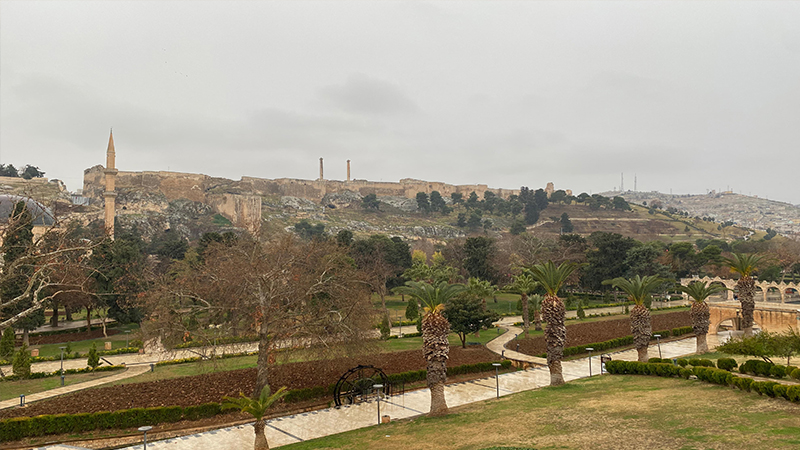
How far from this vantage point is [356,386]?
21.0 meters

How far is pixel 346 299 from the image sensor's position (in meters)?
21.7

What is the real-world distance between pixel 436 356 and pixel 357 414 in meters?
4.01

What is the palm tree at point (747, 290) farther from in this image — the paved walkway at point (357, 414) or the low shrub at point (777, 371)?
the low shrub at point (777, 371)

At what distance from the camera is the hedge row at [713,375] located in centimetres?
1455

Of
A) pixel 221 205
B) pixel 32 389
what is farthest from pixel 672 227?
pixel 32 389

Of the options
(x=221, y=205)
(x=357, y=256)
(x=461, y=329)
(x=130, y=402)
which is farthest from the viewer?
(x=221, y=205)

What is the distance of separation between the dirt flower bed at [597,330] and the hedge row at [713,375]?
23.1 ft

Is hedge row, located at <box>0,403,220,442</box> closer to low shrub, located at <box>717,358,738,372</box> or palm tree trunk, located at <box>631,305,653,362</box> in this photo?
low shrub, located at <box>717,358,738,372</box>

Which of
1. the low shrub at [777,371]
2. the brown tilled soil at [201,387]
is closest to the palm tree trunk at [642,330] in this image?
the low shrub at [777,371]

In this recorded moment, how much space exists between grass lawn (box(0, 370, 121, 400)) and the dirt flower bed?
24.4 m

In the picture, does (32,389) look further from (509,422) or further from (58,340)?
(509,422)

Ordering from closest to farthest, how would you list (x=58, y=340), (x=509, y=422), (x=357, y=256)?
(x=509, y=422)
(x=58, y=340)
(x=357, y=256)

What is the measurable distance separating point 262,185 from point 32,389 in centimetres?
10552

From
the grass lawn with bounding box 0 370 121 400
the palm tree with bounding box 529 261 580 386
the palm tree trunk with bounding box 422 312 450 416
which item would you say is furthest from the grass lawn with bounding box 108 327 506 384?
the palm tree with bounding box 529 261 580 386
